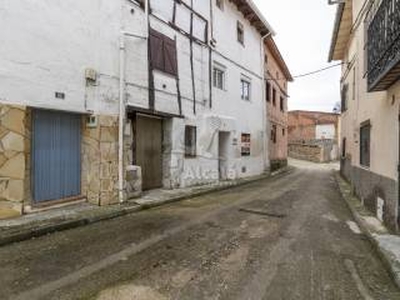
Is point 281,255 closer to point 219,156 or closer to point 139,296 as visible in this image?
point 139,296

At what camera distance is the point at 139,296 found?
141 inches

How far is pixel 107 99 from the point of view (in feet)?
28.0

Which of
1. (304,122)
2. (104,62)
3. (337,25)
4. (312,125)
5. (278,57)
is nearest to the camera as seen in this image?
(104,62)

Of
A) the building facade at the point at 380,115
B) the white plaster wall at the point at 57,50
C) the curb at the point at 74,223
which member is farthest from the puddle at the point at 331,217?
the white plaster wall at the point at 57,50

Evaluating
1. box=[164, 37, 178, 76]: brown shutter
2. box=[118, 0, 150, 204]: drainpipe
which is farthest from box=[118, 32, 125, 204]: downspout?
box=[164, 37, 178, 76]: brown shutter

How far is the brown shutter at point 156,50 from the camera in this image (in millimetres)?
10188

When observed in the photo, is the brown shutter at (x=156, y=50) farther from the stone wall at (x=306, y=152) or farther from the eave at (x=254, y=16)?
the stone wall at (x=306, y=152)

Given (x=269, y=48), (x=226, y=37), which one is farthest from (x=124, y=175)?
(x=269, y=48)

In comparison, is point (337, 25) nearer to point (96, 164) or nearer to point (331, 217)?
point (331, 217)

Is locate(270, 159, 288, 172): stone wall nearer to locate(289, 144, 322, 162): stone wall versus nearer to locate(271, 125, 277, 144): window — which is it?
locate(271, 125, 277, 144): window

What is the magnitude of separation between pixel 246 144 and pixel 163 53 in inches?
321

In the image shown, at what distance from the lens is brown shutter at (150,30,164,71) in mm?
10188

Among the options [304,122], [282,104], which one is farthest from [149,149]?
[304,122]

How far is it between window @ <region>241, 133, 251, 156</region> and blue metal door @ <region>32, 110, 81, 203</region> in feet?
34.0
